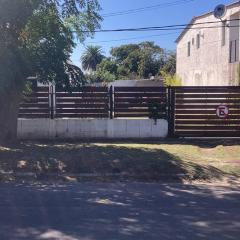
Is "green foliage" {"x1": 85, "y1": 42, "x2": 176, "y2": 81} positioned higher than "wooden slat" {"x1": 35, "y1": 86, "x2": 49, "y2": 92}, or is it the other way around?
"green foliage" {"x1": 85, "y1": 42, "x2": 176, "y2": 81}

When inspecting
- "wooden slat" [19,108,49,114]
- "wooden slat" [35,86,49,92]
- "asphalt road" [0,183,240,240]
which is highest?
"wooden slat" [35,86,49,92]

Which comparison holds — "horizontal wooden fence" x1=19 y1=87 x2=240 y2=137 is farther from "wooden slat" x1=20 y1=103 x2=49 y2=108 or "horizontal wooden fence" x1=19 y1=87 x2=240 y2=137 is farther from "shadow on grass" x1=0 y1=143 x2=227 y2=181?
"shadow on grass" x1=0 y1=143 x2=227 y2=181

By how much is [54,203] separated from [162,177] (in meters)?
3.40

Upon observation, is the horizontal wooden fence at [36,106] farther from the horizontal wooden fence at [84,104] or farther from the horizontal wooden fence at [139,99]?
the horizontal wooden fence at [139,99]

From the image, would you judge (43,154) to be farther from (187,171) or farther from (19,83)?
(187,171)

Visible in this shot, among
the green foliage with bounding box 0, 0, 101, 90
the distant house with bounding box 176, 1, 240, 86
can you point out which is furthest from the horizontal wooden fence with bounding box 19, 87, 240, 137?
the distant house with bounding box 176, 1, 240, 86

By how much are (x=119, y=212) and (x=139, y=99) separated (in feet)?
31.9

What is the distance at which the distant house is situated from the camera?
95.9 ft

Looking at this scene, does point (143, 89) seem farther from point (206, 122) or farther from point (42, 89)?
point (42, 89)

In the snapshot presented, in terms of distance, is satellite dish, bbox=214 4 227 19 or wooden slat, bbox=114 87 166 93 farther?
satellite dish, bbox=214 4 227 19

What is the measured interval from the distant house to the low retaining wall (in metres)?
10.9

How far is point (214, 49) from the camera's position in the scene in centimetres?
3384

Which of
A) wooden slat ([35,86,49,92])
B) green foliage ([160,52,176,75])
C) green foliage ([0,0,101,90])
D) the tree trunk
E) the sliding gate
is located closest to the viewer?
green foliage ([0,0,101,90])

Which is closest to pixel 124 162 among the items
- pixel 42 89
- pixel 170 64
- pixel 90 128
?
pixel 90 128
